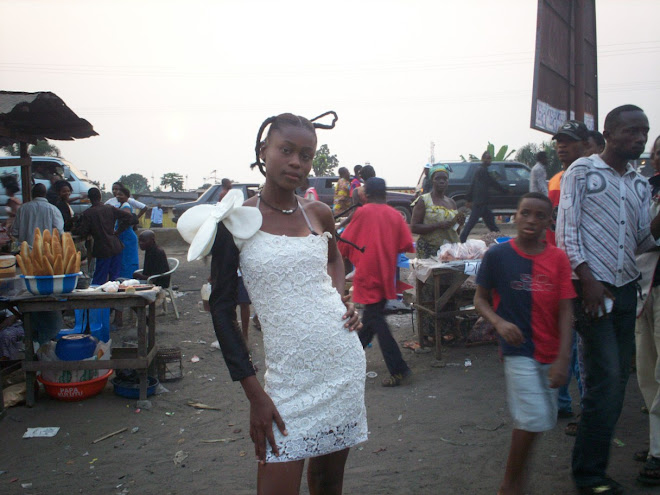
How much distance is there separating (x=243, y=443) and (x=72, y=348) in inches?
78.4

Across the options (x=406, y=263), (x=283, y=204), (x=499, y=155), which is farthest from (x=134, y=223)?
(x=499, y=155)

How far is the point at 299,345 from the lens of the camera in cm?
182

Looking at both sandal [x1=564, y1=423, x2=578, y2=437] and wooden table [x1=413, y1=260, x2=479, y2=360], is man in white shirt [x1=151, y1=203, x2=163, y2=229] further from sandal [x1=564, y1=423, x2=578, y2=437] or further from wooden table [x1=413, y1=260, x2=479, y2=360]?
sandal [x1=564, y1=423, x2=578, y2=437]

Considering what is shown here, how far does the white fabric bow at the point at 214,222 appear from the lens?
1.74 meters

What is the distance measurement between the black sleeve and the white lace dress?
5cm

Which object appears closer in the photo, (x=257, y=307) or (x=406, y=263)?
(x=257, y=307)

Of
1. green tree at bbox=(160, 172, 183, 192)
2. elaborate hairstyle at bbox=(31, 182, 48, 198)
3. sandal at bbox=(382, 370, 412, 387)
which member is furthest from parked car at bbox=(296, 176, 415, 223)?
green tree at bbox=(160, 172, 183, 192)

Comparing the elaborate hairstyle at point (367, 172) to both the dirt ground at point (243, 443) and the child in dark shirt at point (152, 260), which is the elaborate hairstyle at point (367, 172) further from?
the child in dark shirt at point (152, 260)

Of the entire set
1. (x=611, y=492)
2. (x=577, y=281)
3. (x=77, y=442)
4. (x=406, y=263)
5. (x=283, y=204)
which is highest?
(x=283, y=204)

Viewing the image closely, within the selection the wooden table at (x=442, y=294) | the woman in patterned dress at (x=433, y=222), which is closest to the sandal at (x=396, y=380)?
the wooden table at (x=442, y=294)

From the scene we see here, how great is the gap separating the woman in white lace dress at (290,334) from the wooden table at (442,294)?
3.79 metres

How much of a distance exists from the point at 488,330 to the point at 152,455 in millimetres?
3943

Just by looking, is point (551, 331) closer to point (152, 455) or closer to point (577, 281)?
point (577, 281)

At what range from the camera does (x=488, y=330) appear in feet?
20.2
